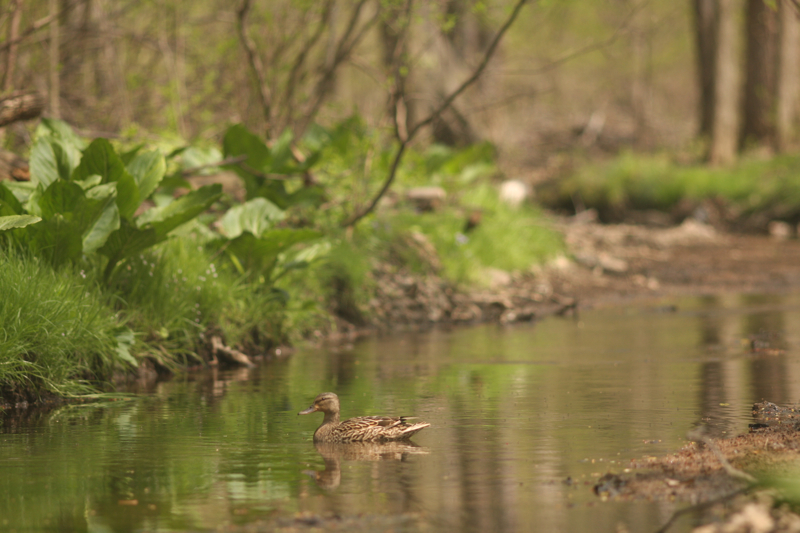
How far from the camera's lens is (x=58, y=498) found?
4488mm

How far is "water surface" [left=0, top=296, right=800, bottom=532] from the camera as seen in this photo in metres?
4.20

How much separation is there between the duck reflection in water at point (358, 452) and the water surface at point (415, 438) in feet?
0.07

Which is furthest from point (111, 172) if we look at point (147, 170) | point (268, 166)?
point (268, 166)

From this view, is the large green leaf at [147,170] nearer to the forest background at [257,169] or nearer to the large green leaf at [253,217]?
the forest background at [257,169]

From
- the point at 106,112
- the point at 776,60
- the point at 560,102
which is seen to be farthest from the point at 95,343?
the point at 560,102

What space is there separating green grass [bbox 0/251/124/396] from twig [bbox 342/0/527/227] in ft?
12.8

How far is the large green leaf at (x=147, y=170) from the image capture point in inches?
332

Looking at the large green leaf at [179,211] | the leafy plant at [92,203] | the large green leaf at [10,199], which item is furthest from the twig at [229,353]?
the large green leaf at [10,199]

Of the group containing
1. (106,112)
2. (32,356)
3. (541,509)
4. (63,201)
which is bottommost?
(541,509)

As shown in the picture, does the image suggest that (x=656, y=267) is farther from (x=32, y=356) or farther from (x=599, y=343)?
(x=32, y=356)

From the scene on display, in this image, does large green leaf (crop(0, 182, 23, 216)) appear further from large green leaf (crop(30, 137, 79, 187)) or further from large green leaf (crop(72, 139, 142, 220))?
large green leaf (crop(72, 139, 142, 220))

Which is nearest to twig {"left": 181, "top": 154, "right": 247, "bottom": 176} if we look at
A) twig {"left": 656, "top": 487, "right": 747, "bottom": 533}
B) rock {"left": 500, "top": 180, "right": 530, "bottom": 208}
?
twig {"left": 656, "top": 487, "right": 747, "bottom": 533}

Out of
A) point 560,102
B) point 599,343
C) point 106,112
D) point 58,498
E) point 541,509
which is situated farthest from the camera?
Answer: point 560,102

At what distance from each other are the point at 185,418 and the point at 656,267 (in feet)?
39.1
